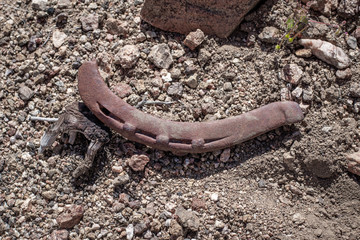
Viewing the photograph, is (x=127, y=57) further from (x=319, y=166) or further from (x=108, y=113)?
(x=319, y=166)

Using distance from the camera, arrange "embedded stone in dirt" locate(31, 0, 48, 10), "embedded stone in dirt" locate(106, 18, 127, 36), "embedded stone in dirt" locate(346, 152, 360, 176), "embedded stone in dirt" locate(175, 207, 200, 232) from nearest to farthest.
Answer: "embedded stone in dirt" locate(175, 207, 200, 232) < "embedded stone in dirt" locate(346, 152, 360, 176) < "embedded stone in dirt" locate(106, 18, 127, 36) < "embedded stone in dirt" locate(31, 0, 48, 10)

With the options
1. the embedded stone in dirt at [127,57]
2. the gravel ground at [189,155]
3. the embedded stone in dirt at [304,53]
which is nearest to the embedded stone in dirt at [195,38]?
the gravel ground at [189,155]

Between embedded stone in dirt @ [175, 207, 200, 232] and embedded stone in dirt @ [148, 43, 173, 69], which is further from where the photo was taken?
embedded stone in dirt @ [148, 43, 173, 69]

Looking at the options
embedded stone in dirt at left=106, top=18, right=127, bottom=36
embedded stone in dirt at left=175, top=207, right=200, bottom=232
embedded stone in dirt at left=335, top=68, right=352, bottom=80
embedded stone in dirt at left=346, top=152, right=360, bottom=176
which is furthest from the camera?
embedded stone in dirt at left=106, top=18, right=127, bottom=36

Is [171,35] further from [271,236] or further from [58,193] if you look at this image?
[271,236]

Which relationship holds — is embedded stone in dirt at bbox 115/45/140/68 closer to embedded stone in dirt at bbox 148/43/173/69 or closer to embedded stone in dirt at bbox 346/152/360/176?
embedded stone in dirt at bbox 148/43/173/69

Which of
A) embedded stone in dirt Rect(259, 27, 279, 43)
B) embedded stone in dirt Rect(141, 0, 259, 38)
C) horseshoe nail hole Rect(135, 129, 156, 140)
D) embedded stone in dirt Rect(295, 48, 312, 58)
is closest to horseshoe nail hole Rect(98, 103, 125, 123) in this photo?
horseshoe nail hole Rect(135, 129, 156, 140)

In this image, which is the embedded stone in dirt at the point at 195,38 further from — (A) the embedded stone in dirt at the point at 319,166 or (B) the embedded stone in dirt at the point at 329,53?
(A) the embedded stone in dirt at the point at 319,166

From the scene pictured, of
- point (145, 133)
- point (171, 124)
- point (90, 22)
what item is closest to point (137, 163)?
point (145, 133)

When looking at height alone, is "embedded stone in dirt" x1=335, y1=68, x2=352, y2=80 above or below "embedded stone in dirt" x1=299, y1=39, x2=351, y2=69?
below
